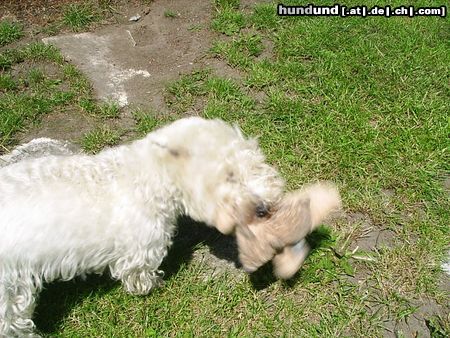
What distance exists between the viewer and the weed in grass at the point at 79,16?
5.45 m

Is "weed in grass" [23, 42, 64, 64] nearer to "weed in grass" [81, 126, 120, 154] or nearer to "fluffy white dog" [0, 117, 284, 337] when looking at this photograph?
"weed in grass" [81, 126, 120, 154]

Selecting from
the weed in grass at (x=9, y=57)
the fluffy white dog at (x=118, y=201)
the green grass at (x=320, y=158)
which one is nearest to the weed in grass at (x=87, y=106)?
the green grass at (x=320, y=158)

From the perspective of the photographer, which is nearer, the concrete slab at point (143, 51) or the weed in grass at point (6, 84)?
the weed in grass at point (6, 84)

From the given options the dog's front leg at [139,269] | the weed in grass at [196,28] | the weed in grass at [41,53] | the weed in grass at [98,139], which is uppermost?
the weed in grass at [41,53]

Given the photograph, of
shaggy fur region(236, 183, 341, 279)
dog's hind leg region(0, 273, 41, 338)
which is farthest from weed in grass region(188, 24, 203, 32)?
dog's hind leg region(0, 273, 41, 338)

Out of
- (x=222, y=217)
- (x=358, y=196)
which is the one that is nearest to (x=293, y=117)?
(x=358, y=196)

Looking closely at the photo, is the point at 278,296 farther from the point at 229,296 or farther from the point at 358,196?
the point at 358,196

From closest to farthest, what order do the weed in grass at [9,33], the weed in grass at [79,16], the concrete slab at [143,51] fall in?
the concrete slab at [143,51]
the weed in grass at [9,33]
the weed in grass at [79,16]

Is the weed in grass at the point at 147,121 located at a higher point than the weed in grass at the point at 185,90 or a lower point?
lower

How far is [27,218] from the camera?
8.85 feet

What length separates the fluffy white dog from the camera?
2.74 m

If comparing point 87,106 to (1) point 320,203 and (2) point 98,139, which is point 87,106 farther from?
(1) point 320,203

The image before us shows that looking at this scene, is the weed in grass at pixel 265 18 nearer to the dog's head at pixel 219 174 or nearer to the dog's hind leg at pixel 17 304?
the dog's head at pixel 219 174

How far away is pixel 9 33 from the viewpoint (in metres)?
5.24
